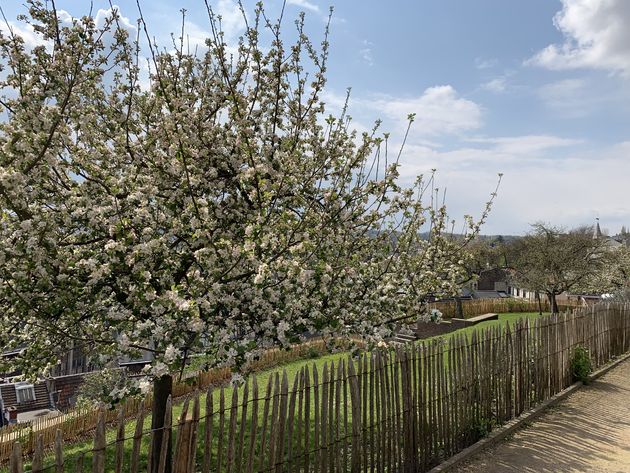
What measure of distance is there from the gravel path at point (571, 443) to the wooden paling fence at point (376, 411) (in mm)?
414

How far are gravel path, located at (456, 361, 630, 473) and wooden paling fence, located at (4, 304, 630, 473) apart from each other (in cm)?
41

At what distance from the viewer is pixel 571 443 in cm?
770

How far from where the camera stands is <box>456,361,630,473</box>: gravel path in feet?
22.3

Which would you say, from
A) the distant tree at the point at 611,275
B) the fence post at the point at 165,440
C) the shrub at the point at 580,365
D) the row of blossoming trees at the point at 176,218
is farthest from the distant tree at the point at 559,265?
the fence post at the point at 165,440

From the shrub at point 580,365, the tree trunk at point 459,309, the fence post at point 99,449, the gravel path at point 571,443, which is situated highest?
the fence post at point 99,449

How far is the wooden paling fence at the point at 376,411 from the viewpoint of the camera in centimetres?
402

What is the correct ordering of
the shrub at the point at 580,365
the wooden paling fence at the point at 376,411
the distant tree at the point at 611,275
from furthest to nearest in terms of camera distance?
the distant tree at the point at 611,275 → the shrub at the point at 580,365 → the wooden paling fence at the point at 376,411

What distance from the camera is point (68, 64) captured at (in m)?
5.79

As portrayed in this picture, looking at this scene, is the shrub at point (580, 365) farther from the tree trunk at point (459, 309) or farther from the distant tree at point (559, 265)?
the tree trunk at point (459, 309)

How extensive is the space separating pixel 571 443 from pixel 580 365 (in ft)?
13.4

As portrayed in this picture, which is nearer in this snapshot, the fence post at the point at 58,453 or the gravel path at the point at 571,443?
the fence post at the point at 58,453

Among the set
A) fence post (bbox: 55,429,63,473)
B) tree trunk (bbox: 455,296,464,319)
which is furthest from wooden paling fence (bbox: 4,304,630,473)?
tree trunk (bbox: 455,296,464,319)

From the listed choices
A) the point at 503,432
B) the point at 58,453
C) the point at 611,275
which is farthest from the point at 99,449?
the point at 611,275

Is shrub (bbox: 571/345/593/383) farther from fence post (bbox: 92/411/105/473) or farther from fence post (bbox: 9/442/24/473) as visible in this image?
fence post (bbox: 9/442/24/473)
